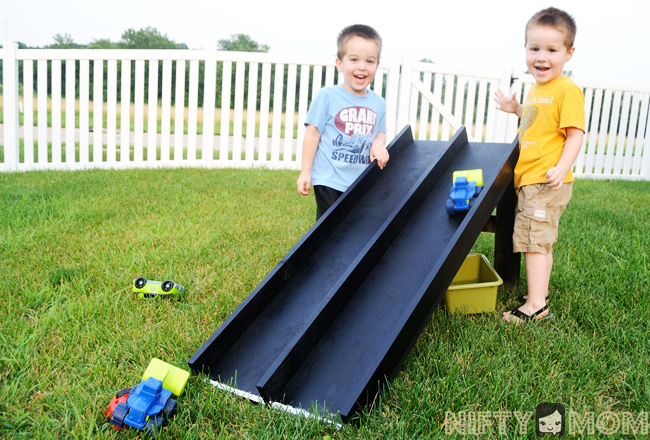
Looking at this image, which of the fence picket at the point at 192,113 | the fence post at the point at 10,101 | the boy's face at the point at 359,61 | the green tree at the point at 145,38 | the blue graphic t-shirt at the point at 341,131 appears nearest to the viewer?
the boy's face at the point at 359,61

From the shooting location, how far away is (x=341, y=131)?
298 centimetres

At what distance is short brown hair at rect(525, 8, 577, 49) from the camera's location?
250 centimetres

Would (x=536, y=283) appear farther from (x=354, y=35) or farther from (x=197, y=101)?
(x=197, y=101)

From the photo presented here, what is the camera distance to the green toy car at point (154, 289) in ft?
8.94

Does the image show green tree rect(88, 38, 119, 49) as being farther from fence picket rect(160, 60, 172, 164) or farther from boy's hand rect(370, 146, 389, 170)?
boy's hand rect(370, 146, 389, 170)

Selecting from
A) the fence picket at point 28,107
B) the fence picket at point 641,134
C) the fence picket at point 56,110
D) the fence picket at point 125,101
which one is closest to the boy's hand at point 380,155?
the fence picket at point 125,101

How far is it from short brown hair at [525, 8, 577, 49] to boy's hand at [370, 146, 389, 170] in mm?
983

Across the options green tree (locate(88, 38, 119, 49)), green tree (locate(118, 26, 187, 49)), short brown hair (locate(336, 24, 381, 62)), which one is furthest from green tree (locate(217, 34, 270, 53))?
short brown hair (locate(336, 24, 381, 62))

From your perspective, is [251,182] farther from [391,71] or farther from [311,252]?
[311,252]

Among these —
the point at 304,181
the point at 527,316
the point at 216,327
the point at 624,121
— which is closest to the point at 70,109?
the point at 304,181

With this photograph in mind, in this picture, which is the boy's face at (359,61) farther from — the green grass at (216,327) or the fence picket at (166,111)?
the fence picket at (166,111)

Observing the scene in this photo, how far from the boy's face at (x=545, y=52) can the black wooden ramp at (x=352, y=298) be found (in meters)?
0.39

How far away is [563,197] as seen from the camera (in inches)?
105

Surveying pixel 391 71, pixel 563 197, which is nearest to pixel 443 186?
pixel 563 197
